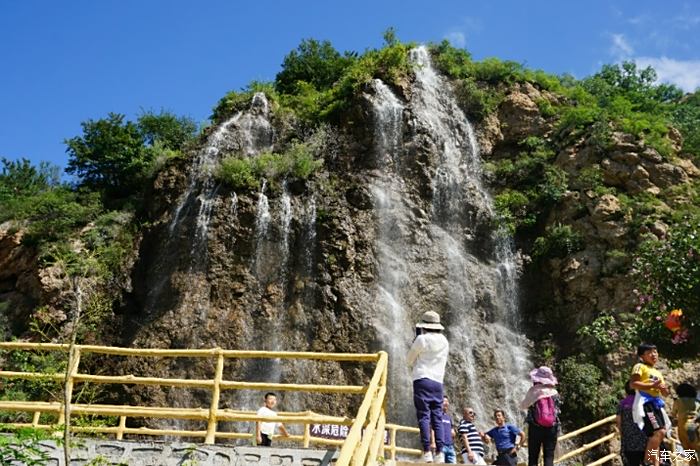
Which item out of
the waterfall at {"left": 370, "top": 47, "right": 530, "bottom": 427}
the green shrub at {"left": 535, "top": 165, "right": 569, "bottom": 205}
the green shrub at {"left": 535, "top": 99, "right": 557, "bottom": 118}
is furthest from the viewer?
the green shrub at {"left": 535, "top": 99, "right": 557, "bottom": 118}

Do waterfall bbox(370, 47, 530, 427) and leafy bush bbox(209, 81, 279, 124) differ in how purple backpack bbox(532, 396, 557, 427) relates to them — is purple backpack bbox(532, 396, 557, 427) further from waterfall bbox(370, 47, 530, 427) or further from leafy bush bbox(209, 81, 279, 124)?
leafy bush bbox(209, 81, 279, 124)

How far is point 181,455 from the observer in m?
6.93

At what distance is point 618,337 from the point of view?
16594 mm

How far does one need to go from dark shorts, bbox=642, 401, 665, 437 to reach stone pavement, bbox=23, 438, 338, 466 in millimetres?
3099

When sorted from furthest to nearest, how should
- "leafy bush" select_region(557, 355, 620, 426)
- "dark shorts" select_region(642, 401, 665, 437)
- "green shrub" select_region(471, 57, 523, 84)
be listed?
"green shrub" select_region(471, 57, 523, 84), "leafy bush" select_region(557, 355, 620, 426), "dark shorts" select_region(642, 401, 665, 437)

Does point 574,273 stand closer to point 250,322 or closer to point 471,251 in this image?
point 471,251

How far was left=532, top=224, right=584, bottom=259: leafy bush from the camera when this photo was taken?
20750 millimetres

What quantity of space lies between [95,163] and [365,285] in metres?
13.3

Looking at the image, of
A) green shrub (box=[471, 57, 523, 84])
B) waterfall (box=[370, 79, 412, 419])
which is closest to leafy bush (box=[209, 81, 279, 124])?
waterfall (box=[370, 79, 412, 419])

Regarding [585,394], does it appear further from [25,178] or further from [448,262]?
[25,178]

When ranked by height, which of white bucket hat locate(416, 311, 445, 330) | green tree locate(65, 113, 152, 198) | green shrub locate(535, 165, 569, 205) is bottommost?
white bucket hat locate(416, 311, 445, 330)

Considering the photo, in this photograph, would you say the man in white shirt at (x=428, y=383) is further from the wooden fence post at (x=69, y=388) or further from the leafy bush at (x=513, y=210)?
the leafy bush at (x=513, y=210)

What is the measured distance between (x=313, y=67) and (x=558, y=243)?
14.0 metres

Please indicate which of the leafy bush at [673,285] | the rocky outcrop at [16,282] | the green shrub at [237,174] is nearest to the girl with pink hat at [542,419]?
the leafy bush at [673,285]
